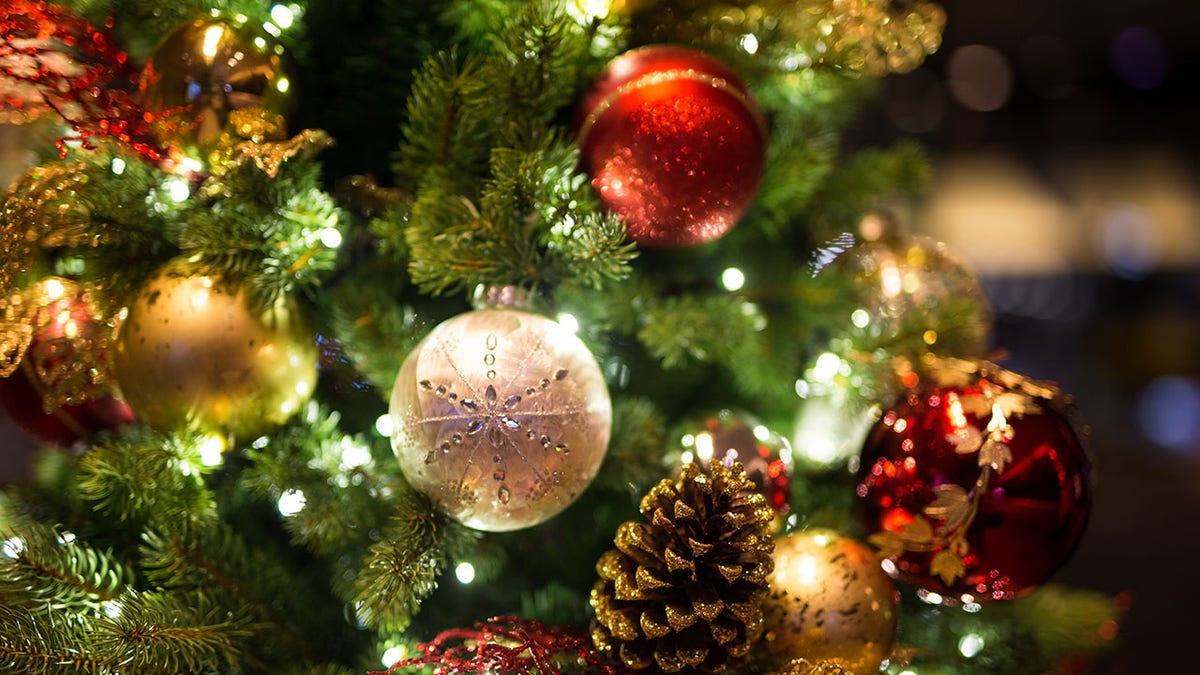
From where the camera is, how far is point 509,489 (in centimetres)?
47

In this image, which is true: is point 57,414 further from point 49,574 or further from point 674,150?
point 674,150

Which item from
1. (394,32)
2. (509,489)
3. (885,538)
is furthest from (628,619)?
(394,32)

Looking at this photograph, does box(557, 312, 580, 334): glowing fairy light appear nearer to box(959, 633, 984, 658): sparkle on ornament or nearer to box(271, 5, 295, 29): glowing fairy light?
box(271, 5, 295, 29): glowing fairy light

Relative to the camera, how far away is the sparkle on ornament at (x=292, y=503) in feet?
1.66

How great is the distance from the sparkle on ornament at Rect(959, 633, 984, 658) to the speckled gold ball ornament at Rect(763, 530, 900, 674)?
6.2 inches

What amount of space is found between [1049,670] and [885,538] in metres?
0.27

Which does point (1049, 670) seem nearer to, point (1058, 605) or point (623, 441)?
point (1058, 605)

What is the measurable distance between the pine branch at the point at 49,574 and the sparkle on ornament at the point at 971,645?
1.98ft

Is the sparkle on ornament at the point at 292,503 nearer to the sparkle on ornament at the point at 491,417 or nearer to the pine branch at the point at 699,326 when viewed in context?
the sparkle on ornament at the point at 491,417

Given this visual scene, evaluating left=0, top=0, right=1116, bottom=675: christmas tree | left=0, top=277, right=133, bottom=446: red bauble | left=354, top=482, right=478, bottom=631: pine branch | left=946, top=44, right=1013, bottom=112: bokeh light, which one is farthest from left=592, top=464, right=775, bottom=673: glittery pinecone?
left=946, top=44, right=1013, bottom=112: bokeh light

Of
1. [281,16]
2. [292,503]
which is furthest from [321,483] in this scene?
[281,16]

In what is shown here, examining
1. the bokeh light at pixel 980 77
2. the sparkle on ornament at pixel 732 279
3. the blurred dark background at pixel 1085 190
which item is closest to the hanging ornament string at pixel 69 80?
the sparkle on ornament at pixel 732 279

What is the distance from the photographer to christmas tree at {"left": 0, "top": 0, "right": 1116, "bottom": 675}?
468 mm

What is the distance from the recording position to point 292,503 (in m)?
0.51
